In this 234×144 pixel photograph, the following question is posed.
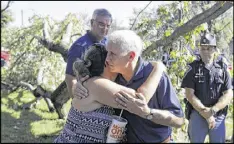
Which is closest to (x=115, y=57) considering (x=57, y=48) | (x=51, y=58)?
(x=57, y=48)

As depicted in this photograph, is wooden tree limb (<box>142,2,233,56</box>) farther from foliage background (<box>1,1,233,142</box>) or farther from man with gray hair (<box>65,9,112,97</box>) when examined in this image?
man with gray hair (<box>65,9,112,97</box>)

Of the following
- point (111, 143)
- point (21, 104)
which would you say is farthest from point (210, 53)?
point (21, 104)

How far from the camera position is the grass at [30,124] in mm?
6434

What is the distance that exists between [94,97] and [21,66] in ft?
25.8

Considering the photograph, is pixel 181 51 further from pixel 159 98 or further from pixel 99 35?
pixel 159 98

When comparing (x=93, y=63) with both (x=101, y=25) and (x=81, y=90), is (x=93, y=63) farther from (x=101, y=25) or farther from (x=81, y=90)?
(x=101, y=25)

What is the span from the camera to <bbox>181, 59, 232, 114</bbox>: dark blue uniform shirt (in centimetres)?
439

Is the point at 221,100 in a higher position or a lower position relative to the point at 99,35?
lower

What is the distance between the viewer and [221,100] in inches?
172

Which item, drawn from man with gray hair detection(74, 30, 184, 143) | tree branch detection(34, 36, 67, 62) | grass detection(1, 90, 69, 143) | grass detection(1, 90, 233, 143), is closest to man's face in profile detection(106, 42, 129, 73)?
man with gray hair detection(74, 30, 184, 143)

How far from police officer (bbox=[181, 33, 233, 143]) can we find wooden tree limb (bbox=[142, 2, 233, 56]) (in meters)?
0.43

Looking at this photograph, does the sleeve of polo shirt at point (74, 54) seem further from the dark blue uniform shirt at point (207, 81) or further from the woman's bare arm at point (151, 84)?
Result: the woman's bare arm at point (151, 84)

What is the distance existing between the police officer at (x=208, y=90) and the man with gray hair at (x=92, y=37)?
1131 mm

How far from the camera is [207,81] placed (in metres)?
4.39
